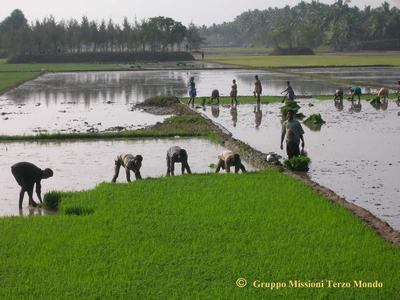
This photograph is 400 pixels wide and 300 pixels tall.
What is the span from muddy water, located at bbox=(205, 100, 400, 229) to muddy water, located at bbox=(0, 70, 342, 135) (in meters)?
3.76

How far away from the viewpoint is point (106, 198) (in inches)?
373

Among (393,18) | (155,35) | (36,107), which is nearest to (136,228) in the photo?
(36,107)

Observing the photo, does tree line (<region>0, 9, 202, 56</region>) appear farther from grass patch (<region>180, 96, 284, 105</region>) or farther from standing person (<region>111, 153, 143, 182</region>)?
standing person (<region>111, 153, 143, 182</region>)

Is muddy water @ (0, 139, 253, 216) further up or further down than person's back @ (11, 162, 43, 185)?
further down

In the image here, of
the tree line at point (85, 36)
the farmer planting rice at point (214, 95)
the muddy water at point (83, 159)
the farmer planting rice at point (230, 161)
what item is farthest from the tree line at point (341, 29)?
the farmer planting rice at point (230, 161)

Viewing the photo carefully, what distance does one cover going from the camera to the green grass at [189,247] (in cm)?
598

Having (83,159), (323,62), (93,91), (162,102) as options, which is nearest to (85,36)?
(323,62)

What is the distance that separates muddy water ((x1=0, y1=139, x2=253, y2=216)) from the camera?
11.1m

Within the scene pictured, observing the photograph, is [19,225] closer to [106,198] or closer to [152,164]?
[106,198]

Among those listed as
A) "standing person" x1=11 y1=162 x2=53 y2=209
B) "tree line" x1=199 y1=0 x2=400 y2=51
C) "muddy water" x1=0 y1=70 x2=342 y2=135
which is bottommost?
"muddy water" x1=0 y1=70 x2=342 y2=135

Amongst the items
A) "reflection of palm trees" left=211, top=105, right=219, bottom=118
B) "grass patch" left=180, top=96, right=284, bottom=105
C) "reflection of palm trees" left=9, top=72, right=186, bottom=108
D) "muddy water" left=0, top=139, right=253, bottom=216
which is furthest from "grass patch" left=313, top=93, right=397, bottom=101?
"muddy water" left=0, top=139, right=253, bottom=216

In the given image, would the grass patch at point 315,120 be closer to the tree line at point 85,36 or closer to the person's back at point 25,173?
the person's back at point 25,173

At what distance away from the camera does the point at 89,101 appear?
27.7m

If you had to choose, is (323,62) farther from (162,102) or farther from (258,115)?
(258,115)
